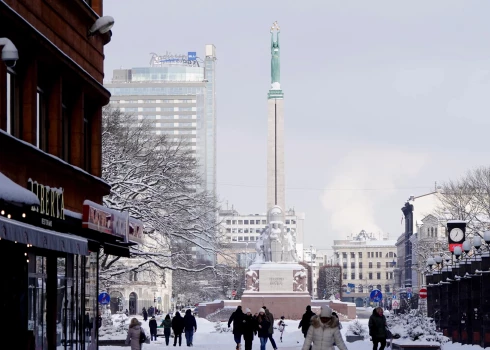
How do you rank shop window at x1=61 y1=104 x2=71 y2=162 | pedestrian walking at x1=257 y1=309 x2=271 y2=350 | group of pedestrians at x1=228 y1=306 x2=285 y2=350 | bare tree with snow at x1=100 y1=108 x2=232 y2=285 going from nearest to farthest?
shop window at x1=61 y1=104 x2=71 y2=162, group of pedestrians at x1=228 y1=306 x2=285 y2=350, pedestrian walking at x1=257 y1=309 x2=271 y2=350, bare tree with snow at x1=100 y1=108 x2=232 y2=285

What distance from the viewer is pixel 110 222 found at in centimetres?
3102

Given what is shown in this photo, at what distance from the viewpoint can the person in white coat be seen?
2069 centimetres

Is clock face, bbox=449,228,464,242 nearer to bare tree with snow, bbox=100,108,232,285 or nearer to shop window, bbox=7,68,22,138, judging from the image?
bare tree with snow, bbox=100,108,232,285

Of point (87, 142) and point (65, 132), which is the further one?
point (87, 142)

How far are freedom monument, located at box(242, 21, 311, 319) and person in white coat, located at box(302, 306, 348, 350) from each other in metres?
69.3

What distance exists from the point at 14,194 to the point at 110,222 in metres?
11.3

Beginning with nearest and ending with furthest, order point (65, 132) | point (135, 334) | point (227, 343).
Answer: point (65, 132) → point (135, 334) → point (227, 343)

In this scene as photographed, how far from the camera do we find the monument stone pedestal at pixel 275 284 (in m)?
91.1

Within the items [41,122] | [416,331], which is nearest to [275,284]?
[416,331]

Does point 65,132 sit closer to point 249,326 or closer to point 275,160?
point 249,326

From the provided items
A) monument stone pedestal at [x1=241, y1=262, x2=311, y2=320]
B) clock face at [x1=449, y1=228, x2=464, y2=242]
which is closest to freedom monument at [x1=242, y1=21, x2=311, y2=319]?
monument stone pedestal at [x1=241, y1=262, x2=311, y2=320]

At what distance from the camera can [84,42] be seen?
103 feet

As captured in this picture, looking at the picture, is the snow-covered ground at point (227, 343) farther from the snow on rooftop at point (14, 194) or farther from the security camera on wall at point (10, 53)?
the security camera on wall at point (10, 53)

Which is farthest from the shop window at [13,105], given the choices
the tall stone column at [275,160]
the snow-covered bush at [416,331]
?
the tall stone column at [275,160]
